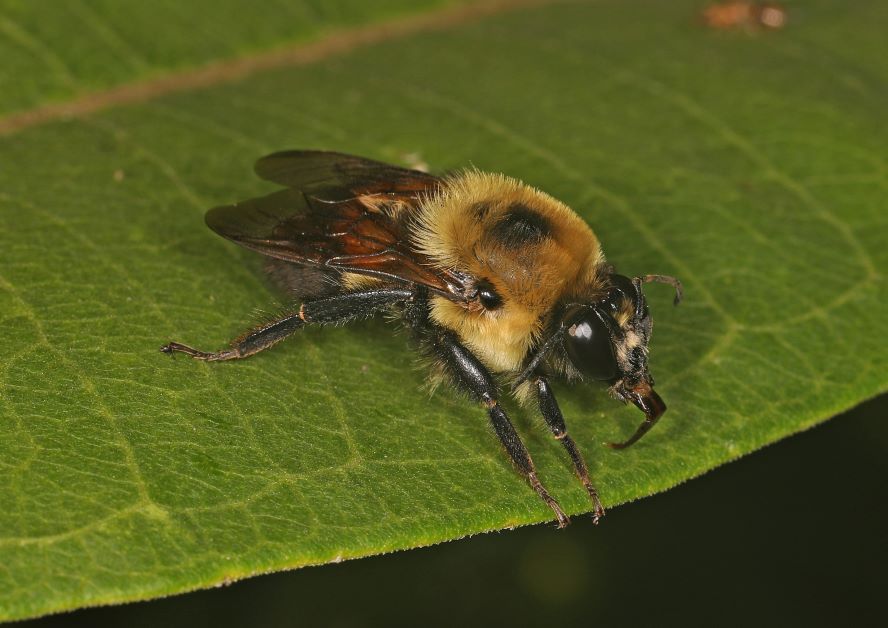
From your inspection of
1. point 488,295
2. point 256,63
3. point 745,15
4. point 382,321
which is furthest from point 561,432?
point 745,15

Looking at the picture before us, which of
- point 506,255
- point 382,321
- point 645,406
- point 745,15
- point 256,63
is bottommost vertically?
point 382,321

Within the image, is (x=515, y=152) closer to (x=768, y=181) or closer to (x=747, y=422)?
(x=768, y=181)

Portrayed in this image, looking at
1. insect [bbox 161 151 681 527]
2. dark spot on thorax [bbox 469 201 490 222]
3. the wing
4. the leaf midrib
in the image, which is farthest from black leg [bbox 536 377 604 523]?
the leaf midrib

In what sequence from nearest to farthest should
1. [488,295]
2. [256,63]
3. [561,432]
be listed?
[561,432]
[488,295]
[256,63]

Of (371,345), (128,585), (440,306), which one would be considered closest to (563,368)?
(440,306)

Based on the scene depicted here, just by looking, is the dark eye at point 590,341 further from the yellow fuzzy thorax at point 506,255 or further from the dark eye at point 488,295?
the dark eye at point 488,295

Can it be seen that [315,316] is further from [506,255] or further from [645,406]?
[645,406]
